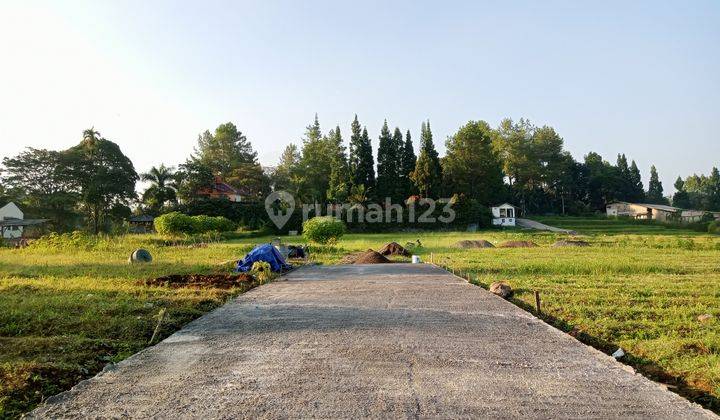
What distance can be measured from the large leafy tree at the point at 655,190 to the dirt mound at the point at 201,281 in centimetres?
8239

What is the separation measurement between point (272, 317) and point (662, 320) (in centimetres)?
565

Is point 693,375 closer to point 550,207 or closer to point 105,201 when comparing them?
point 105,201

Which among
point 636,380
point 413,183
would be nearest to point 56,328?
point 636,380

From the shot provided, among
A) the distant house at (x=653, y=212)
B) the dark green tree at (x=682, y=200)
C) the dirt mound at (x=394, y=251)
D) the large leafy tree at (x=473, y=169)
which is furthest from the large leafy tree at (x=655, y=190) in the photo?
the dirt mound at (x=394, y=251)

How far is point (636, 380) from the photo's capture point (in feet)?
14.4

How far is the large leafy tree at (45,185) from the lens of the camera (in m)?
39.0

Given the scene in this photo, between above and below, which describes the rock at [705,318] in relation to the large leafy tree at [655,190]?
below

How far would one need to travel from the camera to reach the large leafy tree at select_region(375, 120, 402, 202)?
4822 centimetres

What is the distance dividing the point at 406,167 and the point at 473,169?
7389 mm

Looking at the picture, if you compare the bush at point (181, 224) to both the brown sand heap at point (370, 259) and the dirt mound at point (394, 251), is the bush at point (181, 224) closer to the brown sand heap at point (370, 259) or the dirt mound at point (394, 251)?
the dirt mound at point (394, 251)

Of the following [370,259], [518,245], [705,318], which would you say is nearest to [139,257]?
[370,259]

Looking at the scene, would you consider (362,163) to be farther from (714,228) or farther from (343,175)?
(714,228)

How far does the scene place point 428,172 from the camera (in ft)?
156

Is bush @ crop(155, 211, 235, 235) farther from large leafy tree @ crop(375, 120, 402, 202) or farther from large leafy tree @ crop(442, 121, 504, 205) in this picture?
large leafy tree @ crop(442, 121, 504, 205)
